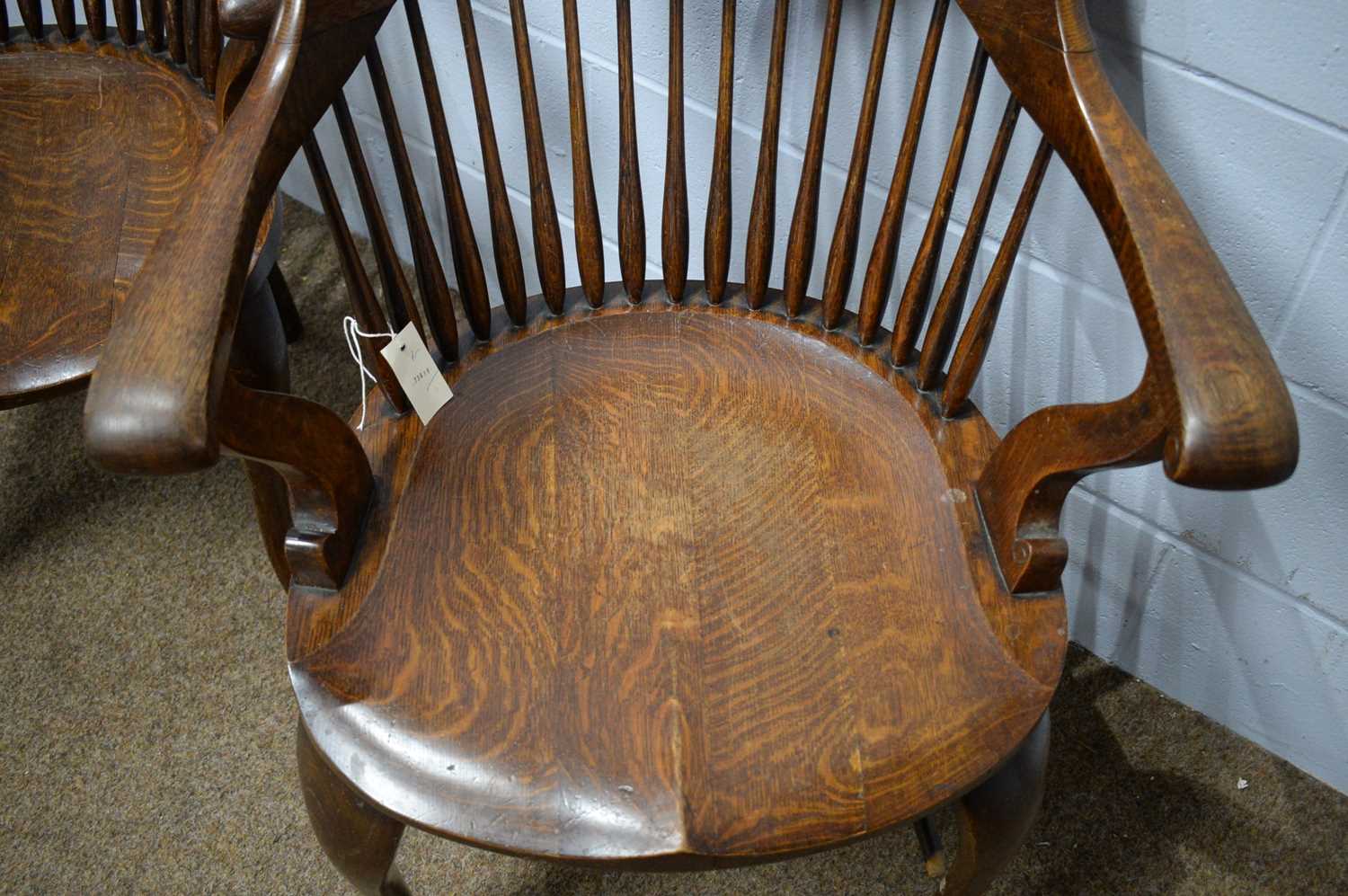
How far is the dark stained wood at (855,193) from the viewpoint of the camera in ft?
2.75

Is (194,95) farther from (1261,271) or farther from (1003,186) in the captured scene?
(1261,271)

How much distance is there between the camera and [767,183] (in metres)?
0.91

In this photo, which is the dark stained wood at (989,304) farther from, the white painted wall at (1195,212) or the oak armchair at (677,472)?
the white painted wall at (1195,212)

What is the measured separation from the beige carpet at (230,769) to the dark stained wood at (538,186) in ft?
1.82

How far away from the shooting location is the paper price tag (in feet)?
2.78

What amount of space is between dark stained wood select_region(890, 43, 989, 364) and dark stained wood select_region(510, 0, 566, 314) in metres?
0.26

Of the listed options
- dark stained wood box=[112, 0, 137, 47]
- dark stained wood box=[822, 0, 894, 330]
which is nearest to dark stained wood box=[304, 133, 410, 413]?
dark stained wood box=[822, 0, 894, 330]

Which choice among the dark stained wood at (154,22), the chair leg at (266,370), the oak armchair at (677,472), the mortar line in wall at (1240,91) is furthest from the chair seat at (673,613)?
the dark stained wood at (154,22)

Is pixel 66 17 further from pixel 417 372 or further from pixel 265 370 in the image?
pixel 417 372

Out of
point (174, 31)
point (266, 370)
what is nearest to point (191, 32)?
point (174, 31)

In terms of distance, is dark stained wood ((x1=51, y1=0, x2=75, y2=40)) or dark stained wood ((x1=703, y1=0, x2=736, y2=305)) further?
dark stained wood ((x1=51, y1=0, x2=75, y2=40))

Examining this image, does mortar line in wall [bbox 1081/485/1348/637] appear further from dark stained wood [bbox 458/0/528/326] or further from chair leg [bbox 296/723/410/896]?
chair leg [bbox 296/723/410/896]

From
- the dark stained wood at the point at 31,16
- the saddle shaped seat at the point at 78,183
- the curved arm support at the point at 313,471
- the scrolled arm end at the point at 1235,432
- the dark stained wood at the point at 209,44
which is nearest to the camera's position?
the scrolled arm end at the point at 1235,432

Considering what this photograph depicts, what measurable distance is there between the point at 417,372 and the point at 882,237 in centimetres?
35
